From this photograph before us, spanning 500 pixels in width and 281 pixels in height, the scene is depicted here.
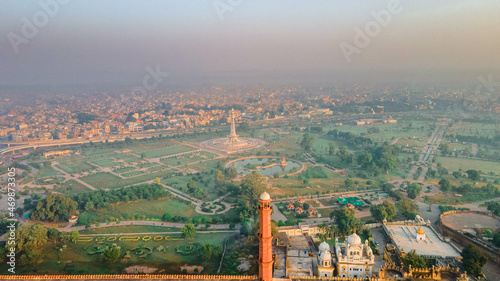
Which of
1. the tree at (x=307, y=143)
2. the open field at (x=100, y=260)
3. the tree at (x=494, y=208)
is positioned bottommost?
the open field at (x=100, y=260)

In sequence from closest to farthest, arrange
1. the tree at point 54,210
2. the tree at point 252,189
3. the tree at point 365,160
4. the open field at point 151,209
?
the tree at point 54,210, the open field at point 151,209, the tree at point 252,189, the tree at point 365,160

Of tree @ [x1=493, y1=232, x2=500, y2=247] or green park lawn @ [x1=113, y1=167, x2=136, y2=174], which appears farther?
green park lawn @ [x1=113, y1=167, x2=136, y2=174]

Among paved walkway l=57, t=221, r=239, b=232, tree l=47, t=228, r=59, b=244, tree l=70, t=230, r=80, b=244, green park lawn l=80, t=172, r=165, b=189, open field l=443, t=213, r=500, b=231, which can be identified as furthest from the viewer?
green park lawn l=80, t=172, r=165, b=189

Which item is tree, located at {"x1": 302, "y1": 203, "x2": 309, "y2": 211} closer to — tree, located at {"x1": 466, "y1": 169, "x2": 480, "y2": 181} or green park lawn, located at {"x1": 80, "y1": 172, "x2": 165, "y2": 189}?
green park lawn, located at {"x1": 80, "y1": 172, "x2": 165, "y2": 189}

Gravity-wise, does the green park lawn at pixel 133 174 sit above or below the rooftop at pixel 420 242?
above

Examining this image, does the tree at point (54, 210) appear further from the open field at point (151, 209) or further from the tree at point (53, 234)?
the tree at point (53, 234)

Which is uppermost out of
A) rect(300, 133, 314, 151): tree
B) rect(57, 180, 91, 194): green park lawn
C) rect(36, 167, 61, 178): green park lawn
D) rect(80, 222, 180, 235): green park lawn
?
rect(300, 133, 314, 151): tree

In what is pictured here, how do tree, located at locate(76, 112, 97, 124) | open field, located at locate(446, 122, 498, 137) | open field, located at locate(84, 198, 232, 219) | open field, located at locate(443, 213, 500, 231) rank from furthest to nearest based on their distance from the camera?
tree, located at locate(76, 112, 97, 124) → open field, located at locate(446, 122, 498, 137) → open field, located at locate(84, 198, 232, 219) → open field, located at locate(443, 213, 500, 231)

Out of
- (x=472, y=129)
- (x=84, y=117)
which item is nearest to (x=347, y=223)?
(x=472, y=129)

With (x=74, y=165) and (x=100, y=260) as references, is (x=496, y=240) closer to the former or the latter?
(x=100, y=260)

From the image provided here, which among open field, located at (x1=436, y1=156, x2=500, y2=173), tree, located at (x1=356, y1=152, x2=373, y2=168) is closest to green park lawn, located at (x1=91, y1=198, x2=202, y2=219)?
tree, located at (x1=356, y1=152, x2=373, y2=168)

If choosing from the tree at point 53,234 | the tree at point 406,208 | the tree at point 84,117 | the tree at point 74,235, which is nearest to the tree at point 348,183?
the tree at point 406,208
